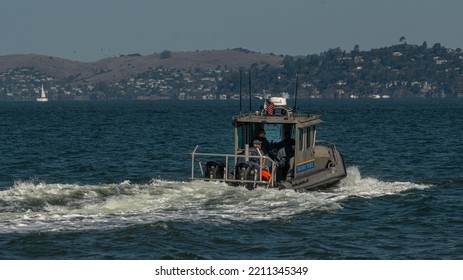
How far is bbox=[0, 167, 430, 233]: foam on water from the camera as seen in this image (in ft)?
80.8

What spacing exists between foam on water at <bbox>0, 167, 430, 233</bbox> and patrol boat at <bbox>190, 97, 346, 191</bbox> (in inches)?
23.8

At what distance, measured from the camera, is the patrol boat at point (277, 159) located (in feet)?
98.5

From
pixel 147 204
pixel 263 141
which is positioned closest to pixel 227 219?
pixel 147 204

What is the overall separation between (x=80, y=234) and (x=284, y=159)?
10.2m

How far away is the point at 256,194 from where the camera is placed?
2870 cm

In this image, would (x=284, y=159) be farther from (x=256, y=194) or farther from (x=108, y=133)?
(x=108, y=133)

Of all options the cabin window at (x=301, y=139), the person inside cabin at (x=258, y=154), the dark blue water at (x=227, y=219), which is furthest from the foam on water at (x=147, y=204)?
the cabin window at (x=301, y=139)

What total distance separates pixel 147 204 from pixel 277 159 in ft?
19.5

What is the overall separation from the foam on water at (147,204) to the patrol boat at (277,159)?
0.61 meters

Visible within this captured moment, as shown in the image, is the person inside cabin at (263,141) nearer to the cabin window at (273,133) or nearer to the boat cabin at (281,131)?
the boat cabin at (281,131)

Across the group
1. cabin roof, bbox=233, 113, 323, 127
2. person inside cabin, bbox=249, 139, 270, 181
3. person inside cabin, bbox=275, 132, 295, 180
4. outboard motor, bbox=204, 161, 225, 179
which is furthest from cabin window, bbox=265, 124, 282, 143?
outboard motor, bbox=204, 161, 225, 179

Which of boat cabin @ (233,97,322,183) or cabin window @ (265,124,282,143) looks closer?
boat cabin @ (233,97,322,183)

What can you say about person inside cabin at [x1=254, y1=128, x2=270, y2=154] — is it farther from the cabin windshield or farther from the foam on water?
the foam on water

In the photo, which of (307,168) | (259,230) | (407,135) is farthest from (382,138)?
(259,230)
